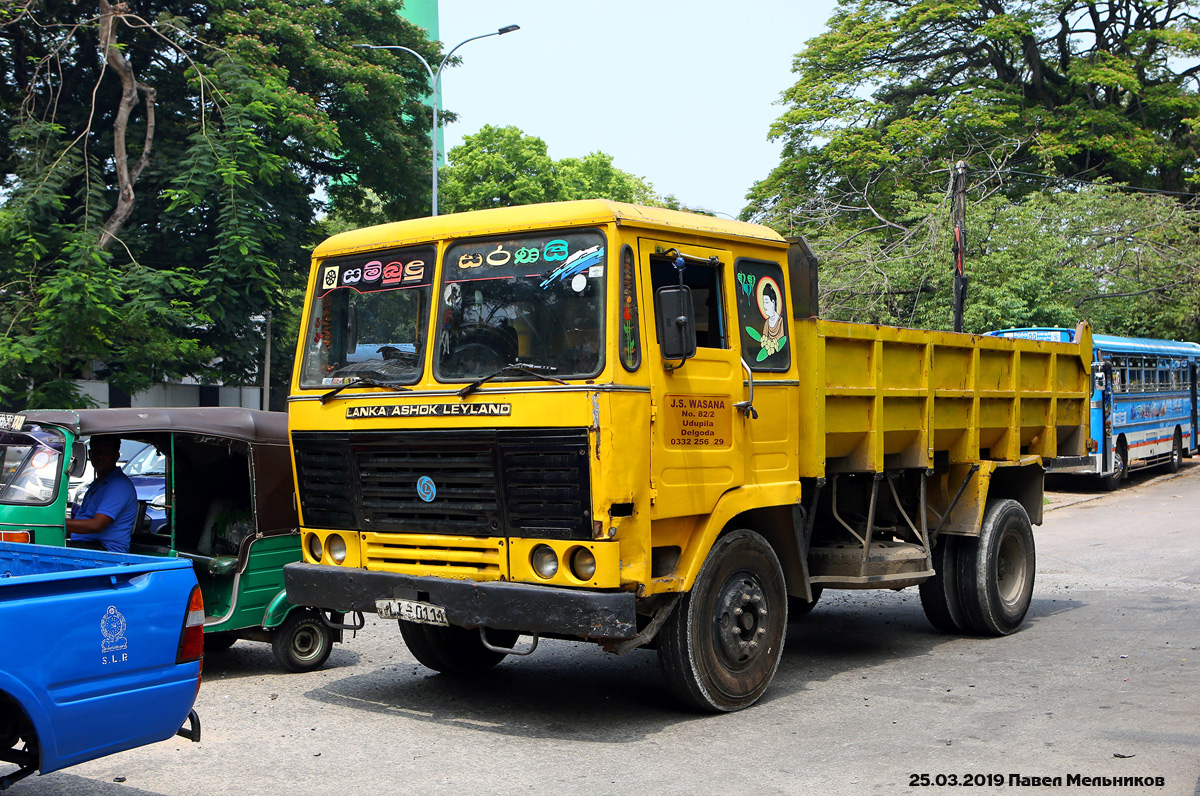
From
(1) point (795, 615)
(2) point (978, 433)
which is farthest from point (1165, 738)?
(1) point (795, 615)

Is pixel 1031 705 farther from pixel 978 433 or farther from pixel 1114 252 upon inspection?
pixel 1114 252

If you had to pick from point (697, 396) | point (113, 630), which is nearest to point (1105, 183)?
point (697, 396)

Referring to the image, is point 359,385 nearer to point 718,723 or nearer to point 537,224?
point 537,224

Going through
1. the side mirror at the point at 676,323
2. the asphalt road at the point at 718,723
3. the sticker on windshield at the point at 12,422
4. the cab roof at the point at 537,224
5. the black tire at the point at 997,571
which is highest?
the cab roof at the point at 537,224

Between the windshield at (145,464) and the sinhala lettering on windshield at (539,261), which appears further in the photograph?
the windshield at (145,464)

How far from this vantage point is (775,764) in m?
5.63

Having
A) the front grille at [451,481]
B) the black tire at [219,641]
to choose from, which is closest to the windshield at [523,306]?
the front grille at [451,481]

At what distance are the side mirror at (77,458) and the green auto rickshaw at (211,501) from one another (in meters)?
0.01

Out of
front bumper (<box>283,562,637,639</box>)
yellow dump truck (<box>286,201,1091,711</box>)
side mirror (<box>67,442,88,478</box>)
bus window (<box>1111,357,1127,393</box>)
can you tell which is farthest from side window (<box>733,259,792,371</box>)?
bus window (<box>1111,357,1127,393</box>)

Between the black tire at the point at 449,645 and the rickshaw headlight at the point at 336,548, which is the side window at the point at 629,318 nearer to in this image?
the rickshaw headlight at the point at 336,548

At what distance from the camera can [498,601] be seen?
599 cm

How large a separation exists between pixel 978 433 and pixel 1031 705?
2.83 metres

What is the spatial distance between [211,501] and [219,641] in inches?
42.9

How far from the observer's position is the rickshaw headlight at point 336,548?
683cm
